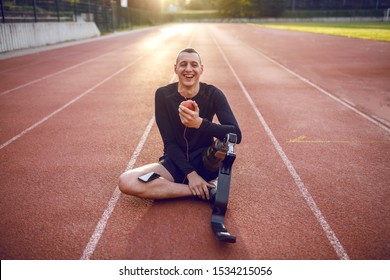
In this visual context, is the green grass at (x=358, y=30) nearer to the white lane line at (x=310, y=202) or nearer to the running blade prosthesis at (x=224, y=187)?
the white lane line at (x=310, y=202)

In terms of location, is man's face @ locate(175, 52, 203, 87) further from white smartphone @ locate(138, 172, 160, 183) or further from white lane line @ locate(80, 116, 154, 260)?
white lane line @ locate(80, 116, 154, 260)

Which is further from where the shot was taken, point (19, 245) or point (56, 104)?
point (56, 104)

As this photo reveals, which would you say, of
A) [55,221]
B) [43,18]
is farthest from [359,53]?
[43,18]

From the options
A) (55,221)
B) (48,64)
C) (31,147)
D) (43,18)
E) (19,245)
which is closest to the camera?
(19,245)

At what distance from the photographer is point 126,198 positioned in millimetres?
3688

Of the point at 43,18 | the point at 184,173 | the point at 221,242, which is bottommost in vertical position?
the point at 221,242

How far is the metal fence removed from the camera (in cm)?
1841

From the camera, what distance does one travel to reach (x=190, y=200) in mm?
3637

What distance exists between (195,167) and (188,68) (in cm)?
112

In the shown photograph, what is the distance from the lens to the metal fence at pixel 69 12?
1841 cm

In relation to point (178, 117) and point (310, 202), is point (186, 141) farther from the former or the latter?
point (310, 202)

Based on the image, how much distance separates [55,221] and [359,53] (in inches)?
660

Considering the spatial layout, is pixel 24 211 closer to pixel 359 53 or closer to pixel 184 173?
pixel 184 173

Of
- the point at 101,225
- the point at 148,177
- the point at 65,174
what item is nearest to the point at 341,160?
the point at 148,177
